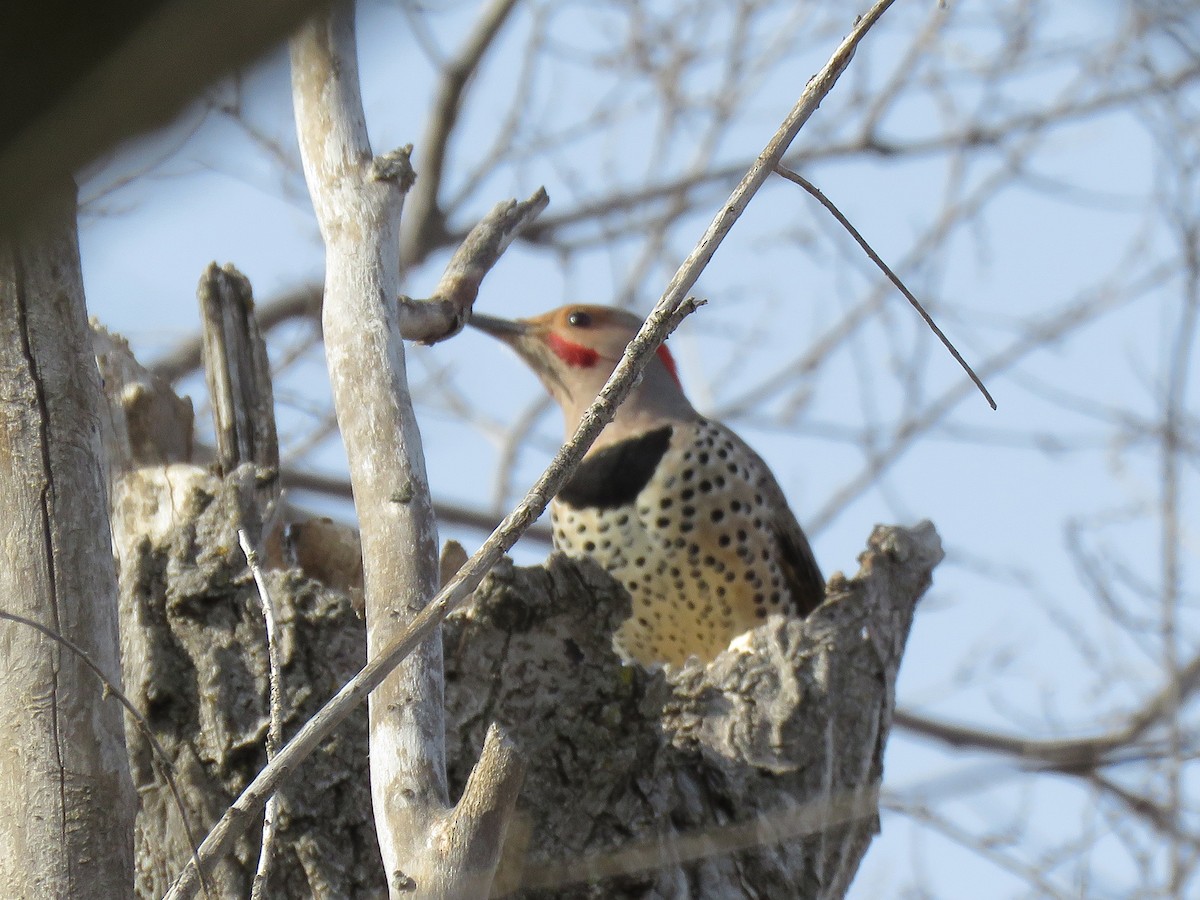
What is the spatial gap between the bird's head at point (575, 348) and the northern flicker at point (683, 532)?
0.20 metres

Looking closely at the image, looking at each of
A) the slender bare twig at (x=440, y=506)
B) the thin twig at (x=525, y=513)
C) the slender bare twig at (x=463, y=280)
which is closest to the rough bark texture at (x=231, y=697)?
the slender bare twig at (x=463, y=280)

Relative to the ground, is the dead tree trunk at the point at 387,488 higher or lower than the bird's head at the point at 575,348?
lower

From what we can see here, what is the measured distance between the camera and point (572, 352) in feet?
16.6

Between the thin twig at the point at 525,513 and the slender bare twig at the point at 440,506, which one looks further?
the slender bare twig at the point at 440,506

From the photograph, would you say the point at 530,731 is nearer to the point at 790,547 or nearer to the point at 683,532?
the point at 683,532

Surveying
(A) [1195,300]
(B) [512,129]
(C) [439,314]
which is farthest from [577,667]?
(B) [512,129]

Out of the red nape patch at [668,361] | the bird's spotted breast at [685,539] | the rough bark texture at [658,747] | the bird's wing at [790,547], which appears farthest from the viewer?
the red nape patch at [668,361]

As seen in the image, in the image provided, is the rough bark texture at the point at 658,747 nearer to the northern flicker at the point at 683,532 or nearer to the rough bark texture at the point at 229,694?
the rough bark texture at the point at 229,694

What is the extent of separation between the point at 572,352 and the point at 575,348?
0.02m

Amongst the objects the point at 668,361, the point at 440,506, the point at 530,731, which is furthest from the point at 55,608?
the point at 440,506

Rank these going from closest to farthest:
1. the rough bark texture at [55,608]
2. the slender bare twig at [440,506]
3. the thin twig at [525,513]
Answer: the thin twig at [525,513], the rough bark texture at [55,608], the slender bare twig at [440,506]

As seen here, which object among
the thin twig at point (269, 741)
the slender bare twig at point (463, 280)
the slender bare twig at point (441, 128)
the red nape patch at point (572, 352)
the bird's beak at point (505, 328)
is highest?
the slender bare twig at point (441, 128)

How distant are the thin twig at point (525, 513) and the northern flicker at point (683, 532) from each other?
8.30ft

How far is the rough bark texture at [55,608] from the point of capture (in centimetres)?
196
